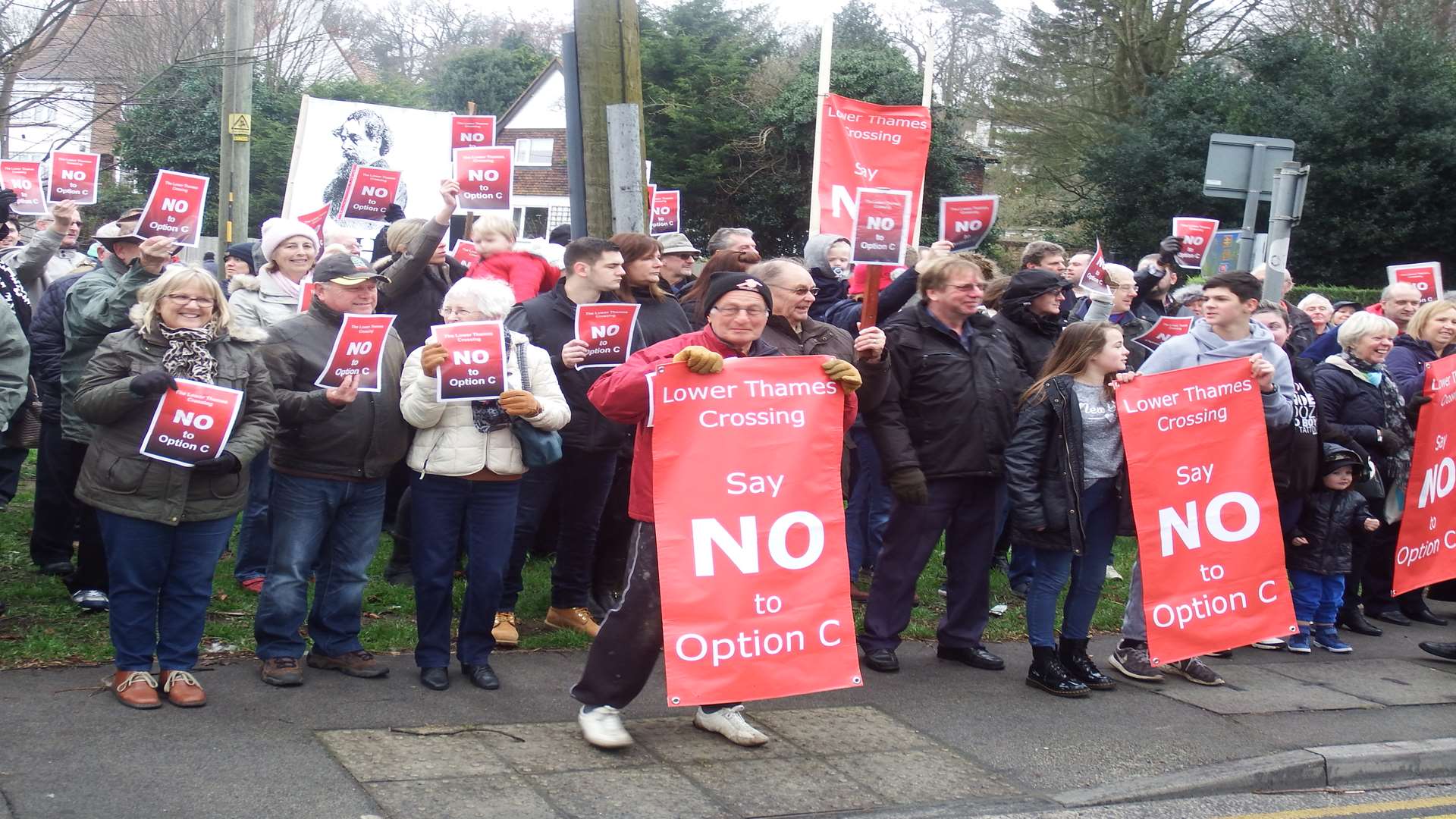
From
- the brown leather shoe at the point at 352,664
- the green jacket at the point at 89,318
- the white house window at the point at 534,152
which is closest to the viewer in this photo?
the brown leather shoe at the point at 352,664

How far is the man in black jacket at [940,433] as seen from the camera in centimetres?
688

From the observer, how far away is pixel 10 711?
17.9 ft

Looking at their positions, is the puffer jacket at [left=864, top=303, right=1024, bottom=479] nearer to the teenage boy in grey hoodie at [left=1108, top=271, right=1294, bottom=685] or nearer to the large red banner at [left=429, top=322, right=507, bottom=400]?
the teenage boy in grey hoodie at [left=1108, top=271, right=1294, bottom=685]

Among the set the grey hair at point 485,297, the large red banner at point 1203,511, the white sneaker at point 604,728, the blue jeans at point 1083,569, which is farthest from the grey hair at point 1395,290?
the white sneaker at point 604,728

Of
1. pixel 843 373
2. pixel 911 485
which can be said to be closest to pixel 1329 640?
pixel 911 485

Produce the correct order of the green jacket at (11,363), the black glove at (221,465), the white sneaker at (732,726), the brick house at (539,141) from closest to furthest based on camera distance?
1. the black glove at (221,465)
2. the white sneaker at (732,726)
3. the green jacket at (11,363)
4. the brick house at (539,141)

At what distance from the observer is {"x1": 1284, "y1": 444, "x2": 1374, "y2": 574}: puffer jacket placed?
8.30m

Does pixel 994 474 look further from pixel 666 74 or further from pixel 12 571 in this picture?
pixel 666 74

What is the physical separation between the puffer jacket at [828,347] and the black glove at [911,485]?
36cm

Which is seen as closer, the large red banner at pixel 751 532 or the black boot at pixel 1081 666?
the large red banner at pixel 751 532

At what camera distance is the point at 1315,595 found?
8.41 metres

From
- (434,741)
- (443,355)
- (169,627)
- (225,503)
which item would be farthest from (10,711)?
(443,355)

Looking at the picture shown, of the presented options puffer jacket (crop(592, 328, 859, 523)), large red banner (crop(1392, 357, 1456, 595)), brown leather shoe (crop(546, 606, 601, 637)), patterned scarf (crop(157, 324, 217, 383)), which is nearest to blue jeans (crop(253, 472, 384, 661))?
patterned scarf (crop(157, 324, 217, 383))

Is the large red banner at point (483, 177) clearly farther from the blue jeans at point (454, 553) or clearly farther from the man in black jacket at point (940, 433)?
the blue jeans at point (454, 553)
